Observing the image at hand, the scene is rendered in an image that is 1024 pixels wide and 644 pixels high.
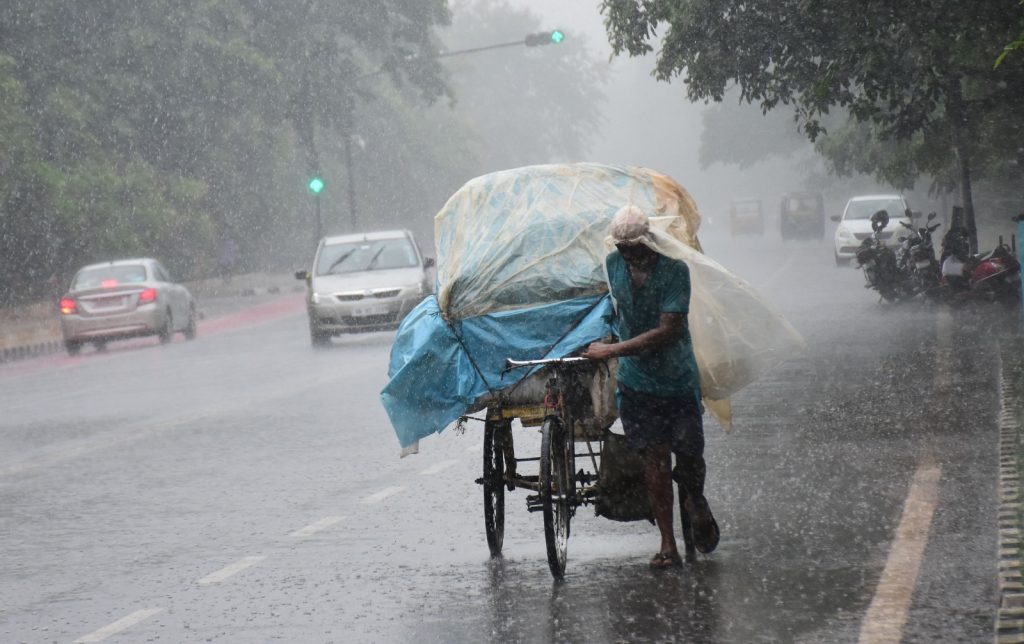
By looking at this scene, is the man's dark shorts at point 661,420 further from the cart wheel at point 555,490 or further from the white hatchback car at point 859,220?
the white hatchback car at point 859,220

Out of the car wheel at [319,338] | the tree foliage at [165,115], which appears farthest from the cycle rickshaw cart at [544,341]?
the tree foliage at [165,115]

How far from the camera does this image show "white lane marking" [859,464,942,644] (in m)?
6.46

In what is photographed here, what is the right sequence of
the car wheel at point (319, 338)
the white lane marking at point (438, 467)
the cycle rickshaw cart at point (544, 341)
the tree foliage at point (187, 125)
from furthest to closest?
1. the tree foliage at point (187, 125)
2. the car wheel at point (319, 338)
3. the white lane marking at point (438, 467)
4. the cycle rickshaw cart at point (544, 341)

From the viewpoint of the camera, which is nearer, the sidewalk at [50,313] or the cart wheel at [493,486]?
the cart wheel at [493,486]

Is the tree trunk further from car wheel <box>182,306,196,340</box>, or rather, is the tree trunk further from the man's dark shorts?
the man's dark shorts

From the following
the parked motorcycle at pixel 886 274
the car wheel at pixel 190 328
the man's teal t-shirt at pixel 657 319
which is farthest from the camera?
the car wheel at pixel 190 328

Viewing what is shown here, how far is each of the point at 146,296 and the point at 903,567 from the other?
24147mm

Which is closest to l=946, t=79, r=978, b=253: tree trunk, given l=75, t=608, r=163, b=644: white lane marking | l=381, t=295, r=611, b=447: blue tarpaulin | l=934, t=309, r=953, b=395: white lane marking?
l=934, t=309, r=953, b=395: white lane marking

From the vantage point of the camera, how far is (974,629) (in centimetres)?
636

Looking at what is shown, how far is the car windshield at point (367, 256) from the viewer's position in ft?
92.6

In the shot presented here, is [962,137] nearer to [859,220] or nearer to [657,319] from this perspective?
[859,220]

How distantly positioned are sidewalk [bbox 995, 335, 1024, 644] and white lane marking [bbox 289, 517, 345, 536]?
12.0 feet

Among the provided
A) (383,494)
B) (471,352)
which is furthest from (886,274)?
(471,352)

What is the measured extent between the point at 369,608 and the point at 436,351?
1.51m
